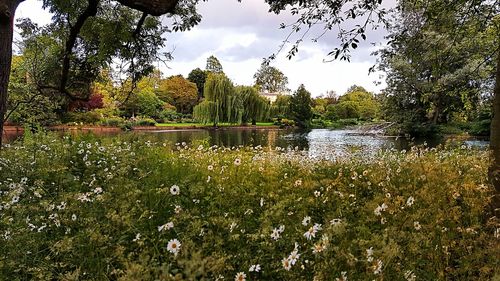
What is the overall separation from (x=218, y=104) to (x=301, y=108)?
1678 cm

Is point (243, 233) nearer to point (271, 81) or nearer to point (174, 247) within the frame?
point (174, 247)

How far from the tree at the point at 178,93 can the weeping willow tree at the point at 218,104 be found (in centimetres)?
2005

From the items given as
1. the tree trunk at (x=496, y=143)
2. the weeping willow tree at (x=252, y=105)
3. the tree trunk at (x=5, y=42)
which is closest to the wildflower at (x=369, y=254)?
the tree trunk at (x=496, y=143)

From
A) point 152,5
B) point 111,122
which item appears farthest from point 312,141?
point 111,122

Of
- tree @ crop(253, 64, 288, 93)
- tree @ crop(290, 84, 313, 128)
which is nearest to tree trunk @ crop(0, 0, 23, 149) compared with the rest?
tree @ crop(290, 84, 313, 128)

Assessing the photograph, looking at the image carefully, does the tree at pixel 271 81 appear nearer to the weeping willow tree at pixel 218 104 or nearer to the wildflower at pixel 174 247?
the weeping willow tree at pixel 218 104

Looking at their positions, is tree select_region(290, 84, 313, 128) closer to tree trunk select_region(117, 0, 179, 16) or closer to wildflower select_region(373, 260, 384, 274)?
tree trunk select_region(117, 0, 179, 16)

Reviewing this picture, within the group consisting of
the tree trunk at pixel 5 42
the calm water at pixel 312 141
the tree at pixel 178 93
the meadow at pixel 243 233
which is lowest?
the calm water at pixel 312 141

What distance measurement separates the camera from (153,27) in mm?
5309

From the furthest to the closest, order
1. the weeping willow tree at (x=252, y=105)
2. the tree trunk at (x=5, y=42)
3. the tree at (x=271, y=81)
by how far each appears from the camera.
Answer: the tree at (x=271, y=81)
the weeping willow tree at (x=252, y=105)
the tree trunk at (x=5, y=42)

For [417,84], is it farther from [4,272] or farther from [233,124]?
[4,272]

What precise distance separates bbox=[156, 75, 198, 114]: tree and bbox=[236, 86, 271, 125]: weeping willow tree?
18740 mm

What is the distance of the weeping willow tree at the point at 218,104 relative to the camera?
34.4 m

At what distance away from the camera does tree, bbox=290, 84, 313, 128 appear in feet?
154
